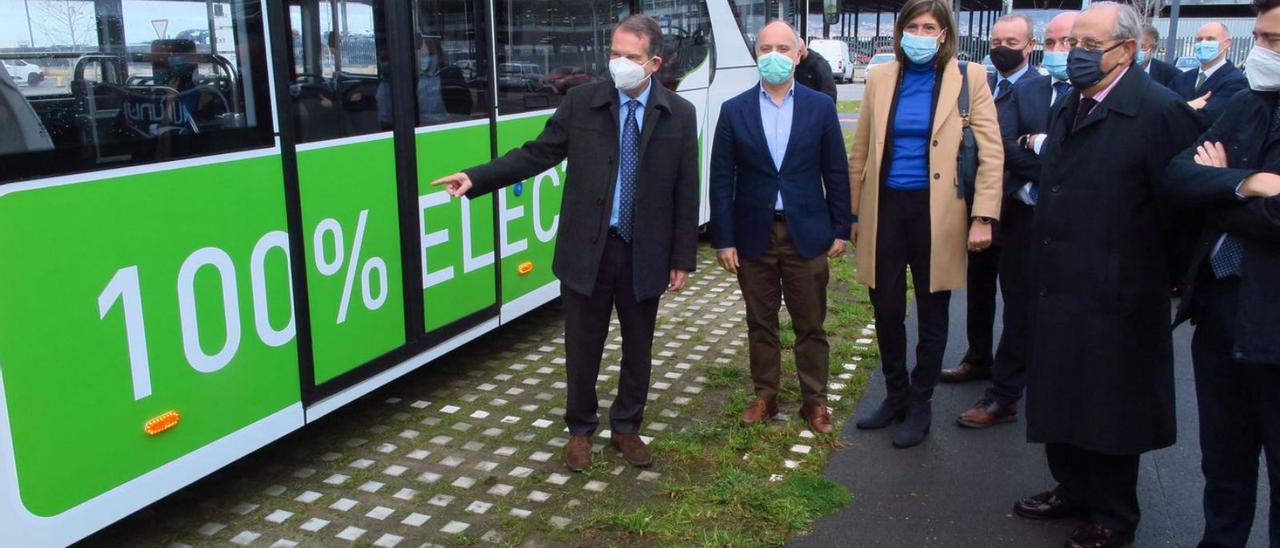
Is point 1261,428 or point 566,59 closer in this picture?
point 1261,428

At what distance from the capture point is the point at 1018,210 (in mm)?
4543

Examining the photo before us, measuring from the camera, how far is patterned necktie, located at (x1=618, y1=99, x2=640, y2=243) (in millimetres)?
4008

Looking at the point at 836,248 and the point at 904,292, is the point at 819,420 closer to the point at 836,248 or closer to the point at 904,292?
the point at 904,292

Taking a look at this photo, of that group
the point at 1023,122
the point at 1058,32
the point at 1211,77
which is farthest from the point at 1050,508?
the point at 1211,77

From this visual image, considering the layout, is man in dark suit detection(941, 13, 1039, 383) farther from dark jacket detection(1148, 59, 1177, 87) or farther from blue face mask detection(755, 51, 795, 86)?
dark jacket detection(1148, 59, 1177, 87)

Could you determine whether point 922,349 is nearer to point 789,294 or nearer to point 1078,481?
point 789,294

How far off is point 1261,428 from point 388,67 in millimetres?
3560

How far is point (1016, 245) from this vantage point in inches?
182

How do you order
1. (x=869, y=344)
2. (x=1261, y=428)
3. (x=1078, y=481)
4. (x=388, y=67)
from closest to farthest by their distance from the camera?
1. (x=1261, y=428)
2. (x=1078, y=481)
3. (x=388, y=67)
4. (x=869, y=344)

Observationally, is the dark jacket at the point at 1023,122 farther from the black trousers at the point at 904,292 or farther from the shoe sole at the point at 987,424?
the shoe sole at the point at 987,424

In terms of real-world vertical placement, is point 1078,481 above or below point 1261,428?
below

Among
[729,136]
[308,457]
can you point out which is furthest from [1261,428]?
[308,457]

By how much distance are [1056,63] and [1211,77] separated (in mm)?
2758

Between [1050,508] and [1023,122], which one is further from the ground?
[1023,122]
